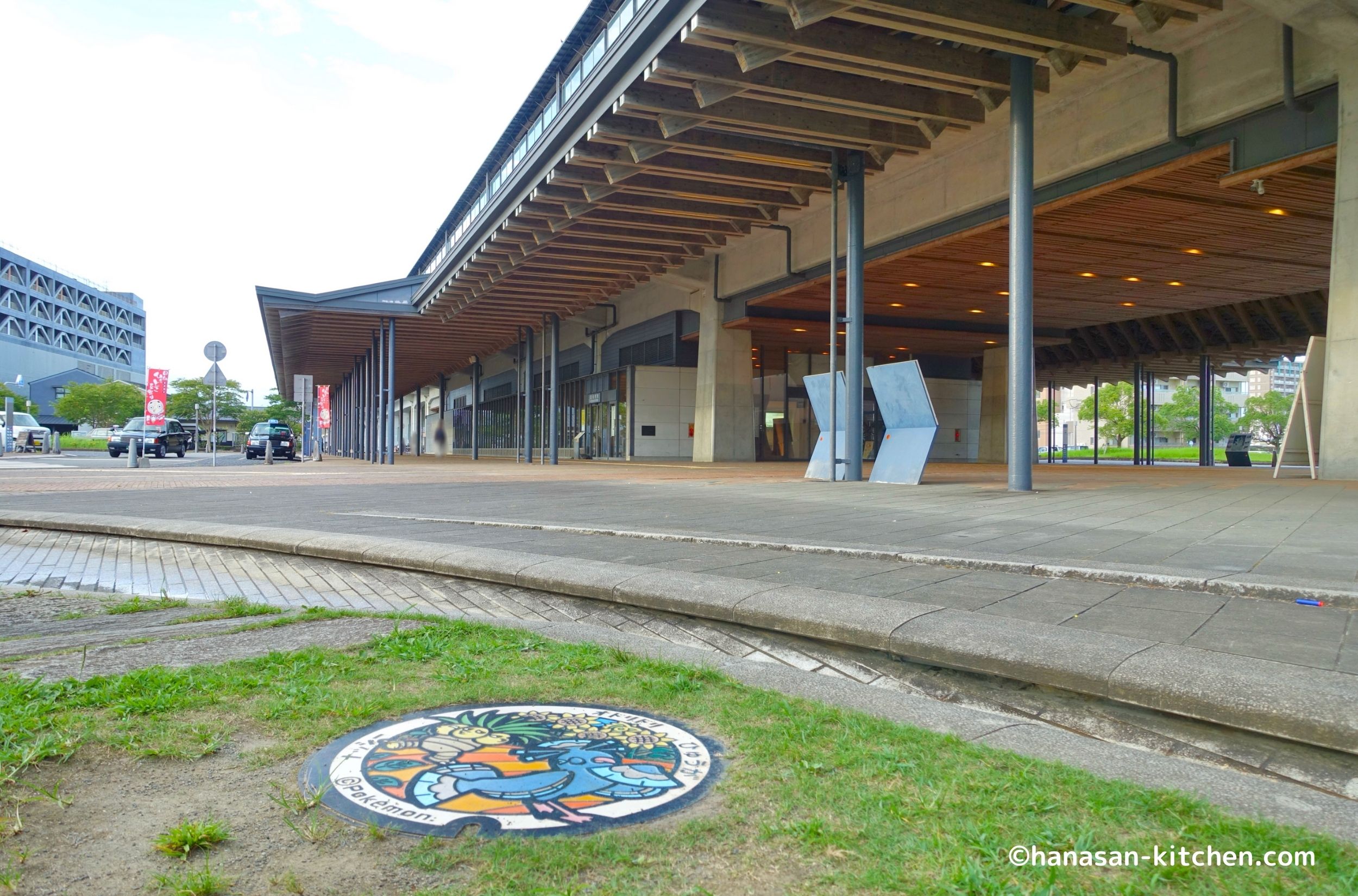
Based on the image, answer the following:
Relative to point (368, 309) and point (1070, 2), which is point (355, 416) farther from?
point (1070, 2)

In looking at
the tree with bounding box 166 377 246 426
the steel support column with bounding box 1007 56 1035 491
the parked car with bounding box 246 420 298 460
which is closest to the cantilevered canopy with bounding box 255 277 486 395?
the parked car with bounding box 246 420 298 460

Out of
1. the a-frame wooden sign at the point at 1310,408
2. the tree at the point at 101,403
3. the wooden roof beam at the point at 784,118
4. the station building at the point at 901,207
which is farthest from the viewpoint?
the tree at the point at 101,403

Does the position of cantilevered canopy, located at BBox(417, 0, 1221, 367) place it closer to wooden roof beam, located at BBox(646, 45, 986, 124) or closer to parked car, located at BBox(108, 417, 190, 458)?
wooden roof beam, located at BBox(646, 45, 986, 124)

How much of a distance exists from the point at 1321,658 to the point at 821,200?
2030 cm

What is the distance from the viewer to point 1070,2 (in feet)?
41.0

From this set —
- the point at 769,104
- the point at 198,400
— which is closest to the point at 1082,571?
the point at 769,104

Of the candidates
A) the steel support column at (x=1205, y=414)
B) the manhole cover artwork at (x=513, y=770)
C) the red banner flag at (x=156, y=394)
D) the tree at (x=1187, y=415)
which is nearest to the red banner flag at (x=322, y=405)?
the red banner flag at (x=156, y=394)

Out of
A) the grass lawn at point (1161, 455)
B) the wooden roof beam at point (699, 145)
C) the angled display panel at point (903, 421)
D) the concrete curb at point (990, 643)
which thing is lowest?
the grass lawn at point (1161, 455)

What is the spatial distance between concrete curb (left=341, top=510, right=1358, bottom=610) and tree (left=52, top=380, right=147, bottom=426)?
321 feet

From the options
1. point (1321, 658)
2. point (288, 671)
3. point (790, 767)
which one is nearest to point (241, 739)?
point (288, 671)

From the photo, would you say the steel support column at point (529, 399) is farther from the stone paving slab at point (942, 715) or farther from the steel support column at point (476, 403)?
the stone paving slab at point (942, 715)

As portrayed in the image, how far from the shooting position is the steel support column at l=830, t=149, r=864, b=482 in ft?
55.3

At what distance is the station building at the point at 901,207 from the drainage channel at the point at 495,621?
28.7 feet

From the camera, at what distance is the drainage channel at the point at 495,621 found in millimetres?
2992
